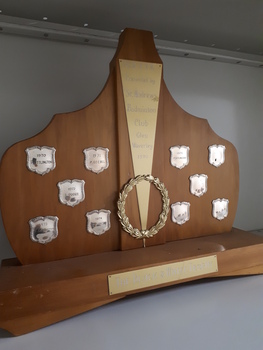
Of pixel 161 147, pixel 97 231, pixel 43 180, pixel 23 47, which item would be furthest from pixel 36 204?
pixel 23 47

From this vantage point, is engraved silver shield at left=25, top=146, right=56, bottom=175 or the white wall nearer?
engraved silver shield at left=25, top=146, right=56, bottom=175

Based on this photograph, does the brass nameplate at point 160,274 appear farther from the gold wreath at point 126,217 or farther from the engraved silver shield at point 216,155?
the engraved silver shield at point 216,155

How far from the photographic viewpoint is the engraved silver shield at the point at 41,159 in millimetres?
864

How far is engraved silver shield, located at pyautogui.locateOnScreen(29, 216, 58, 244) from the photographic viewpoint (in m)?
0.88

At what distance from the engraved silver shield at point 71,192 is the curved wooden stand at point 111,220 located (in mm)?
16

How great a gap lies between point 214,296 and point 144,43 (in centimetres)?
83

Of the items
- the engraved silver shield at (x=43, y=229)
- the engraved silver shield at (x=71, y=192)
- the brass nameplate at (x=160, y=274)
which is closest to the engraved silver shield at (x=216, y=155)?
the brass nameplate at (x=160, y=274)

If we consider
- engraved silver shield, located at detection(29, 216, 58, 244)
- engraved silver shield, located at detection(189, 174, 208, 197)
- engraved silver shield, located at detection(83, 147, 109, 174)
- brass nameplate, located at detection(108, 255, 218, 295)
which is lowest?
brass nameplate, located at detection(108, 255, 218, 295)

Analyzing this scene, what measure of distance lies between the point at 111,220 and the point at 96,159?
7.9 inches

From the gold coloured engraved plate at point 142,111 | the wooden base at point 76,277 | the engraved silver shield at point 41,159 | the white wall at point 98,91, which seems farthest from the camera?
the white wall at point 98,91

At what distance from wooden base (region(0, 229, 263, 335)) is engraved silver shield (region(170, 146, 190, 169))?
0.90ft

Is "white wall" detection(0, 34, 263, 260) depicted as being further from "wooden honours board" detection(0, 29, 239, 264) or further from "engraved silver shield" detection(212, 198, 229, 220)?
"engraved silver shield" detection(212, 198, 229, 220)

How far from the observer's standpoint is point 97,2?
948mm

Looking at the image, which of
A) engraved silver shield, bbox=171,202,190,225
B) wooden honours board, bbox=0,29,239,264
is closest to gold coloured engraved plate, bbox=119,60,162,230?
wooden honours board, bbox=0,29,239,264
